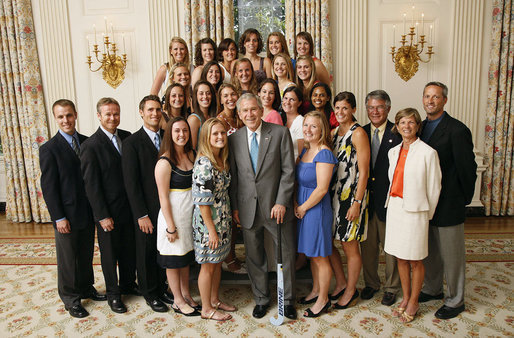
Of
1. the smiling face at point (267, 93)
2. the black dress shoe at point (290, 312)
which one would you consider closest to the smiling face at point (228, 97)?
the smiling face at point (267, 93)

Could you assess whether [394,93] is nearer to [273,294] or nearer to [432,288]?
[432,288]

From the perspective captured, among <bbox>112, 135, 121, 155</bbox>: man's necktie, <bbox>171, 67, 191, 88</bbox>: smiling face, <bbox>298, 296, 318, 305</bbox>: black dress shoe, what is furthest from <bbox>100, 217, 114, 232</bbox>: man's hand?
<bbox>298, 296, 318, 305</bbox>: black dress shoe

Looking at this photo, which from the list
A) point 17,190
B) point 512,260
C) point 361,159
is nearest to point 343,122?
point 361,159

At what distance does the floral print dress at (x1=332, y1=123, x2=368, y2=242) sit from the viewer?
10.2ft

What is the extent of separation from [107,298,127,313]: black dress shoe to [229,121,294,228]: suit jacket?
1.31 m

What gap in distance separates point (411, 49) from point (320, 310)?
12.1 ft

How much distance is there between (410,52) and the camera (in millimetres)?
5227

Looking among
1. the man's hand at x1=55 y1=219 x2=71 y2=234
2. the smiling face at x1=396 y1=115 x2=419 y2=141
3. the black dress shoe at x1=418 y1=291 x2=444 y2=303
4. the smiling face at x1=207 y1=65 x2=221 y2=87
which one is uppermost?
the smiling face at x1=207 y1=65 x2=221 y2=87

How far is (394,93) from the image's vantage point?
5441 millimetres

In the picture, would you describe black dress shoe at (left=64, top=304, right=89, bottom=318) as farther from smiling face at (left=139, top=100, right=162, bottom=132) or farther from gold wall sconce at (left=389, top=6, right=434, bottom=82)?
gold wall sconce at (left=389, top=6, right=434, bottom=82)

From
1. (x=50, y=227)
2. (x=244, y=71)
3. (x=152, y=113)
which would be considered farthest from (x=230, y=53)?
(x=50, y=227)

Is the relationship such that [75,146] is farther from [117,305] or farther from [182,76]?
[117,305]

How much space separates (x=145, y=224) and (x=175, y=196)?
39 centimetres

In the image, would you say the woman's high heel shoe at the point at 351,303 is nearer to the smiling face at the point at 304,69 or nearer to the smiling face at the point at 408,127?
→ the smiling face at the point at 408,127
